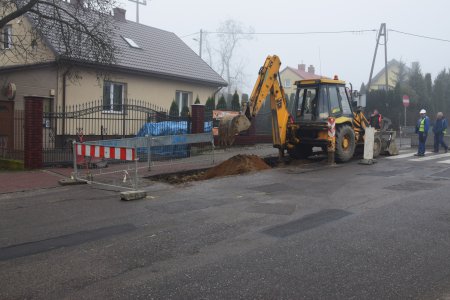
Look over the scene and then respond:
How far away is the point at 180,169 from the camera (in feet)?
43.7

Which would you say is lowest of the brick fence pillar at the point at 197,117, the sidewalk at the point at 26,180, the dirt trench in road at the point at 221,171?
the sidewalk at the point at 26,180

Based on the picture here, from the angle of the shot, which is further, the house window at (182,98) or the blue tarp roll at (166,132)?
the house window at (182,98)

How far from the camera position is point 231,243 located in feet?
19.5

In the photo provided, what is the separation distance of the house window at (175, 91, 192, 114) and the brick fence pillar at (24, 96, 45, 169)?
11.0 metres

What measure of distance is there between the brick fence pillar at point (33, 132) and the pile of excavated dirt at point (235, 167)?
5.17m

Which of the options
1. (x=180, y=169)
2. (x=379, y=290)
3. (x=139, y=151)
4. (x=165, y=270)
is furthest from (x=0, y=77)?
(x=379, y=290)

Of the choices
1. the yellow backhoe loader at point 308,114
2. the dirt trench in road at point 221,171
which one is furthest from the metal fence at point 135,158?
the yellow backhoe loader at point 308,114

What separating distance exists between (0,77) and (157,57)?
25.1 ft

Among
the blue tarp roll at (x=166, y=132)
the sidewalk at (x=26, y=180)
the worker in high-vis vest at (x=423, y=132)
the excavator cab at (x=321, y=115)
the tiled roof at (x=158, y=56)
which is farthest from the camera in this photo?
the tiled roof at (x=158, y=56)

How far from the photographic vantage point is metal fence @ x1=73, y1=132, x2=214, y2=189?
411 inches

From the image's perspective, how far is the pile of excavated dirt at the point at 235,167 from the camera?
12656 millimetres

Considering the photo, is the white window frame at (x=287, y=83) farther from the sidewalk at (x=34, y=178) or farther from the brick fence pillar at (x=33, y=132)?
the brick fence pillar at (x=33, y=132)

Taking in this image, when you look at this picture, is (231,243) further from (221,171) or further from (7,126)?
(7,126)

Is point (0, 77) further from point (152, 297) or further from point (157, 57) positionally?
point (152, 297)
